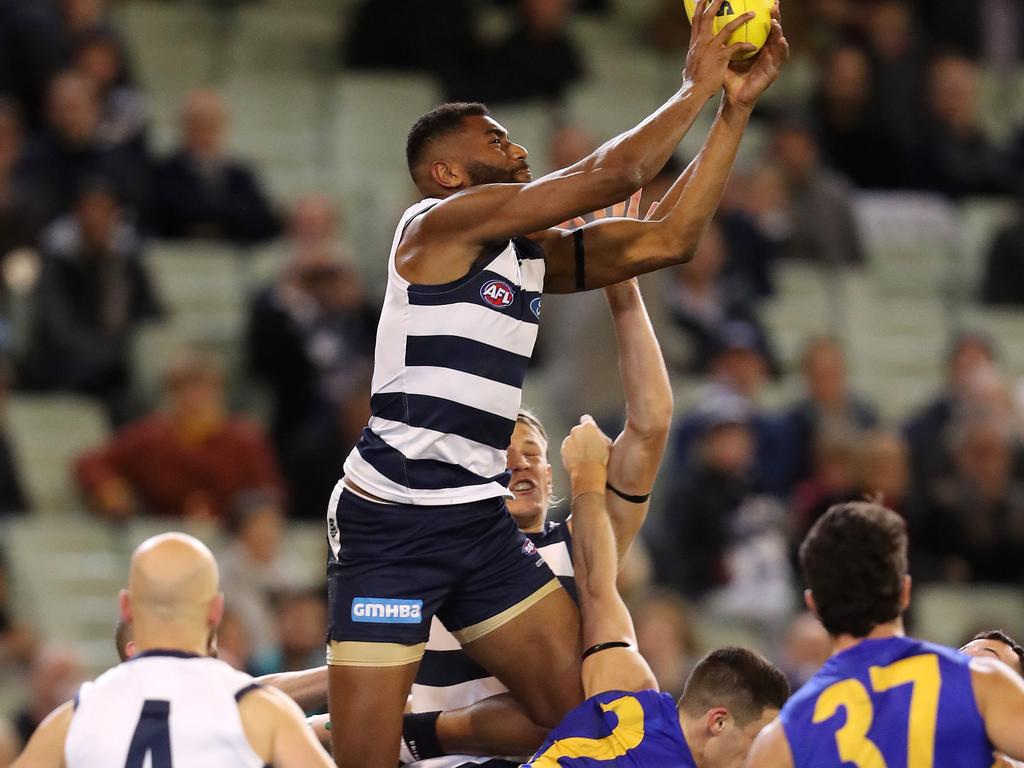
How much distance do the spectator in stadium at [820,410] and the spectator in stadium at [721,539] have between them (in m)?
0.67

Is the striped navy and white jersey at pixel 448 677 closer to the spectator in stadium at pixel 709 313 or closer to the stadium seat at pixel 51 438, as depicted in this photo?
the stadium seat at pixel 51 438

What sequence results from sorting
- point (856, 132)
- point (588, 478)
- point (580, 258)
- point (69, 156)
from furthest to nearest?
1. point (856, 132)
2. point (69, 156)
3. point (588, 478)
4. point (580, 258)

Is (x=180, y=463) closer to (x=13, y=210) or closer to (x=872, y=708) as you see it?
(x=13, y=210)

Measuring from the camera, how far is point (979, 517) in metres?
9.97

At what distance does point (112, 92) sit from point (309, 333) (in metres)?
2.00

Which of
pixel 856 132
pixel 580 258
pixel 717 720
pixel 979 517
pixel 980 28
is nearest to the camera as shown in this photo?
pixel 717 720

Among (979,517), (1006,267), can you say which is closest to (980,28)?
(1006,267)

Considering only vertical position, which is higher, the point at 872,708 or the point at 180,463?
the point at 180,463

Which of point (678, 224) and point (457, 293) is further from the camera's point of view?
point (678, 224)

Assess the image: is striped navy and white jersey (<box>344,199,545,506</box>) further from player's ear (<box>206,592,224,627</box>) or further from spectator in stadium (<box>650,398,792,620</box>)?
spectator in stadium (<box>650,398,792,620</box>)

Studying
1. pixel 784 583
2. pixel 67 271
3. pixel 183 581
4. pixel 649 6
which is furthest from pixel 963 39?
pixel 183 581

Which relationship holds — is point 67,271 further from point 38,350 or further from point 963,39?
point 963,39

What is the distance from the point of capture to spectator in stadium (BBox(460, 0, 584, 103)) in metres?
11.3

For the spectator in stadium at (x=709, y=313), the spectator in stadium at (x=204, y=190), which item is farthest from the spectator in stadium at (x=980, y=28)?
the spectator in stadium at (x=204, y=190)
